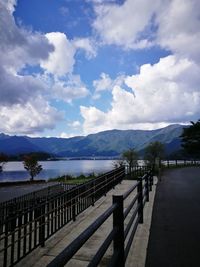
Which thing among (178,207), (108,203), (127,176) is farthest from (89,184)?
(127,176)

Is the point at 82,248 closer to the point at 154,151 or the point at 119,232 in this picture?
the point at 119,232

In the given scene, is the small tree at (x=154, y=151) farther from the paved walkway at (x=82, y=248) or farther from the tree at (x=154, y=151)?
the paved walkway at (x=82, y=248)

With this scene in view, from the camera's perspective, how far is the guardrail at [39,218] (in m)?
5.53

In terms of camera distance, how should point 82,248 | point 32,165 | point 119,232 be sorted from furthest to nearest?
point 32,165 < point 82,248 < point 119,232

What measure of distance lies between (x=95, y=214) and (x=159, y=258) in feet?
15.0

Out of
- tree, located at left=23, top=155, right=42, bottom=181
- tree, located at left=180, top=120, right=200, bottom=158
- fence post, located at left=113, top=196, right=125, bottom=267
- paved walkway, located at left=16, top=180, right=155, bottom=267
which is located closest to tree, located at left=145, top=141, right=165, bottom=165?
tree, located at left=180, top=120, right=200, bottom=158

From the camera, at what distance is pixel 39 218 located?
20.6ft

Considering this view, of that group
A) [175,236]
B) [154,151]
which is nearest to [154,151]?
[154,151]

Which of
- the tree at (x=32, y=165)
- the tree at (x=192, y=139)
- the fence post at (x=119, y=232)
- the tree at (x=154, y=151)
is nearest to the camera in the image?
the fence post at (x=119, y=232)

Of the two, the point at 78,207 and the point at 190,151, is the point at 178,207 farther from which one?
the point at 190,151

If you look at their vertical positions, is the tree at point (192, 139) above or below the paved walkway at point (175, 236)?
above

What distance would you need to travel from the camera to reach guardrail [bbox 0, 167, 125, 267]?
18.1 ft

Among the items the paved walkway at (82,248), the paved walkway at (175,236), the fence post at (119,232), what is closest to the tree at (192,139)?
the paved walkway at (175,236)

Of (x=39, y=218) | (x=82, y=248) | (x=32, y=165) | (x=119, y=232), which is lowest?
(x=82, y=248)
